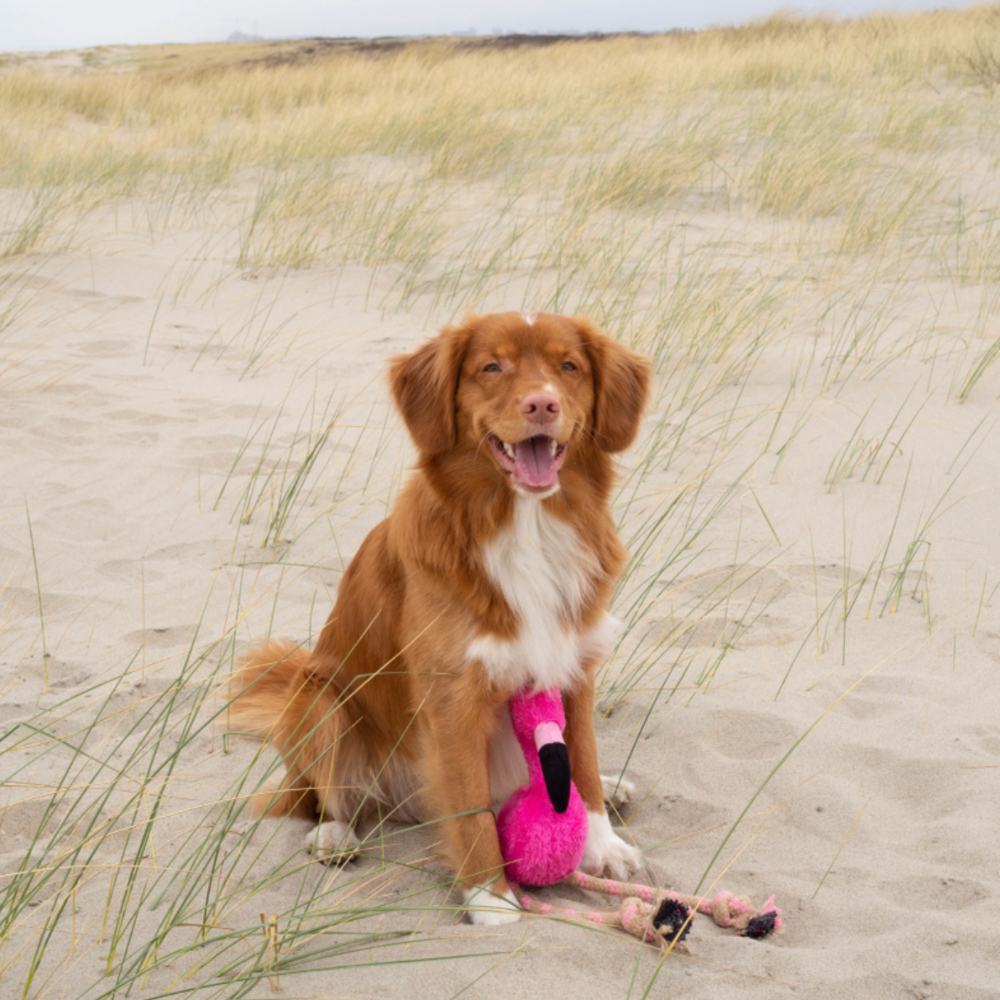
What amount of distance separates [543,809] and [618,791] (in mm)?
432

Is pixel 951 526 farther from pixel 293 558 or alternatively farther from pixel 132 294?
pixel 132 294

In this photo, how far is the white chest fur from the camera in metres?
2.43

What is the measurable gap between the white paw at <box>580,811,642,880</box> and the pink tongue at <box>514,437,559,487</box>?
926 mm

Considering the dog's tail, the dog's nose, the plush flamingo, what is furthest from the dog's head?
the dog's tail

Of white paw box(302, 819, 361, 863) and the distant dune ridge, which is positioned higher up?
the distant dune ridge

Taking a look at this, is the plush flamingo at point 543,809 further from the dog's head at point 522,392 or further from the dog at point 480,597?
the dog's head at point 522,392

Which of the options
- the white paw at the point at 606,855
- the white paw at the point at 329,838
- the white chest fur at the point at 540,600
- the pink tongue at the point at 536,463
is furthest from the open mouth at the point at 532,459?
the white paw at the point at 329,838

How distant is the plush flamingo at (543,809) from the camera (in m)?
2.38

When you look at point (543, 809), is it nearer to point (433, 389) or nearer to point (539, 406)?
point (539, 406)

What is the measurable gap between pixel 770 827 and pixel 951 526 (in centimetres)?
231

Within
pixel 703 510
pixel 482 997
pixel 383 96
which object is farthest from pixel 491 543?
pixel 383 96

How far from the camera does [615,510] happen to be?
4.35 meters

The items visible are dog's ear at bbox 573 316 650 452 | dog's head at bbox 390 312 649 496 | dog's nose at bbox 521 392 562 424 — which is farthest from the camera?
dog's ear at bbox 573 316 650 452

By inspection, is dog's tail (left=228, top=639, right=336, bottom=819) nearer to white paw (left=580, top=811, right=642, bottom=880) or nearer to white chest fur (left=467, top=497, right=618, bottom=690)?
white chest fur (left=467, top=497, right=618, bottom=690)
